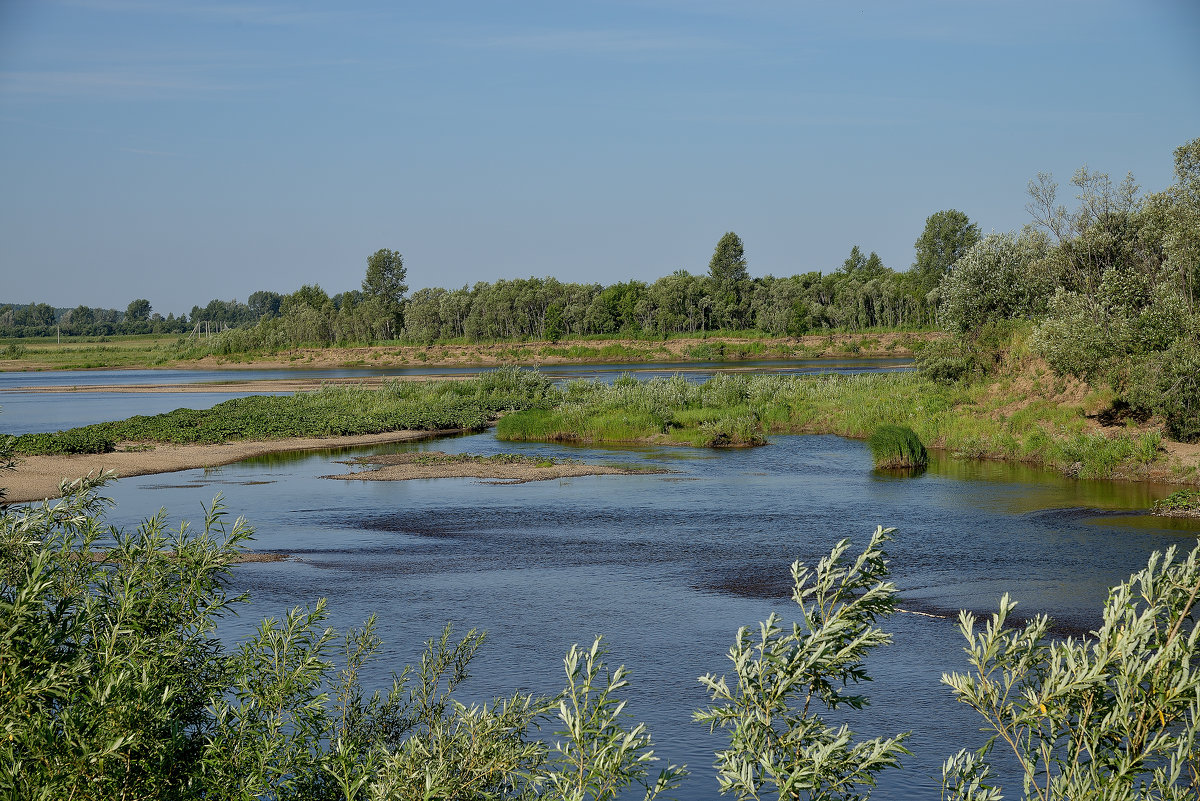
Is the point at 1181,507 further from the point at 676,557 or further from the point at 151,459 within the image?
the point at 151,459

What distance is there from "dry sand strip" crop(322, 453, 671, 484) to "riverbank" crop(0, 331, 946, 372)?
76.5 metres

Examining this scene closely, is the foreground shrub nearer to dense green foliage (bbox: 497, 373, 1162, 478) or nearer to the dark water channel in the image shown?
the dark water channel

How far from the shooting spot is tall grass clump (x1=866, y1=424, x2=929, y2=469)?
3469 centimetres

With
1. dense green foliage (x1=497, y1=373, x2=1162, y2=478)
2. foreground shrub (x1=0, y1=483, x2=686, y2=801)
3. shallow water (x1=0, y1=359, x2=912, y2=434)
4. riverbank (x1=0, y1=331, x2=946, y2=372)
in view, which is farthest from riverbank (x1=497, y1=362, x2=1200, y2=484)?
riverbank (x1=0, y1=331, x2=946, y2=372)

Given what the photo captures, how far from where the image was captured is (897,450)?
1366 inches

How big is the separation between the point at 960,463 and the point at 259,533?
80.2 ft

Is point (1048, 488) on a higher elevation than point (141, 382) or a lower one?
lower

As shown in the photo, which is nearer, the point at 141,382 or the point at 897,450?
the point at 897,450

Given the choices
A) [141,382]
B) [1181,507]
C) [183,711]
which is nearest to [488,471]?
[1181,507]

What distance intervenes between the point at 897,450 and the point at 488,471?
1435 centimetres

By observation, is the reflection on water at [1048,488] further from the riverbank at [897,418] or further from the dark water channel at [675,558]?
the riverbank at [897,418]

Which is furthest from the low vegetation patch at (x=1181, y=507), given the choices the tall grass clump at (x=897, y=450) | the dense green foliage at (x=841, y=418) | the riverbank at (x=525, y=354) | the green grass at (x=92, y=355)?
the green grass at (x=92, y=355)

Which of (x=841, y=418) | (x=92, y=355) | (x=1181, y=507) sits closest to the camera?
(x=1181, y=507)

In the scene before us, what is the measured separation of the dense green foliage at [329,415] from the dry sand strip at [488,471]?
11.3m
